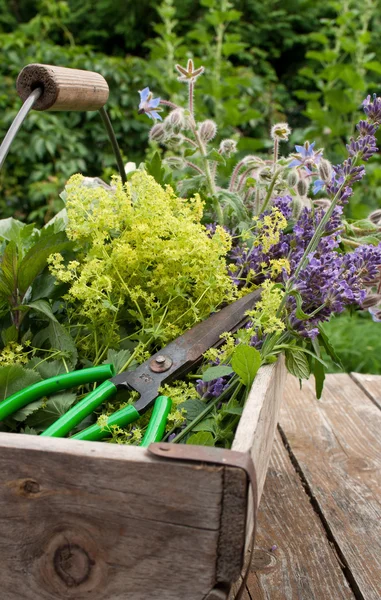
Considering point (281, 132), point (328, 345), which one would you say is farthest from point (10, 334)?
point (281, 132)

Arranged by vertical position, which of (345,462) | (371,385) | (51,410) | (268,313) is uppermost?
(268,313)

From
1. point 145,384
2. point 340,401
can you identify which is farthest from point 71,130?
point 145,384

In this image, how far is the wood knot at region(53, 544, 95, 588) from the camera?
53 centimetres

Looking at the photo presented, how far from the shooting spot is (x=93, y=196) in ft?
2.93

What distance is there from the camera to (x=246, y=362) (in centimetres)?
68

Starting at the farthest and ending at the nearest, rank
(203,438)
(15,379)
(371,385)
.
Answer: (371,385), (15,379), (203,438)

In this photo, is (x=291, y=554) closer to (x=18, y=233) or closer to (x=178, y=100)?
(x=18, y=233)

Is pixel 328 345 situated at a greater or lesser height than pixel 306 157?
lesser

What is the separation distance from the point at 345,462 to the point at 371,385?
393 mm

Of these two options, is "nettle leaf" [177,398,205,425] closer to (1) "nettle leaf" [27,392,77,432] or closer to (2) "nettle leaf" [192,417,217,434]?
(2) "nettle leaf" [192,417,217,434]

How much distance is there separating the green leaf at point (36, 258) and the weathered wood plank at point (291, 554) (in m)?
0.47

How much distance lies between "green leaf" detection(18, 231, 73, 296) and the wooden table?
469 millimetres

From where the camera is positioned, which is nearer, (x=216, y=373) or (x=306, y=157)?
(x=216, y=373)

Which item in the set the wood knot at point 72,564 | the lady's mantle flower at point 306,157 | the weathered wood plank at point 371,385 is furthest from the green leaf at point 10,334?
the weathered wood plank at point 371,385
